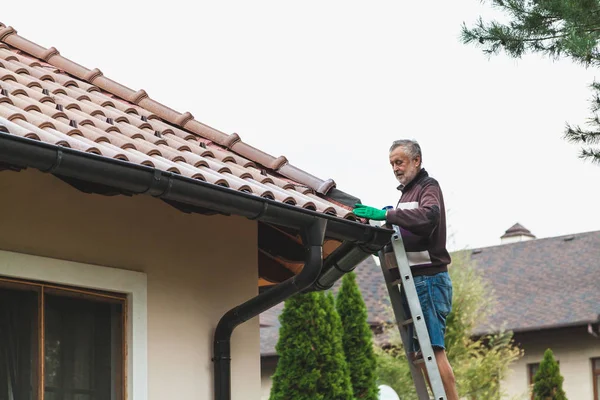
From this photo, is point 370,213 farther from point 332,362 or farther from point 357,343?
point 357,343

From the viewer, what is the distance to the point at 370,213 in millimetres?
6223

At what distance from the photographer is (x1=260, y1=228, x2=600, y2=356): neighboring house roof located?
25719 mm

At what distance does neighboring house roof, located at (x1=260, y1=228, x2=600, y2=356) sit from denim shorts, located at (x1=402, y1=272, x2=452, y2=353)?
17.4m

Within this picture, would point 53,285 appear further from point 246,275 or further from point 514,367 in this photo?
point 514,367

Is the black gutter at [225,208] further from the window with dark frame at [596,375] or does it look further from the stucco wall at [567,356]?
the window with dark frame at [596,375]

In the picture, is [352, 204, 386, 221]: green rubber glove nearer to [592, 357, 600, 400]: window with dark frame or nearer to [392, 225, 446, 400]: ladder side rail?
[392, 225, 446, 400]: ladder side rail

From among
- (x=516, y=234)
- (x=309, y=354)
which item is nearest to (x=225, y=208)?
(x=309, y=354)

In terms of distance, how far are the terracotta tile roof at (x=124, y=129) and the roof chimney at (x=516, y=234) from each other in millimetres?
26918

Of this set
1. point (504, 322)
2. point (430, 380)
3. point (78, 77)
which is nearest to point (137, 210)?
point (78, 77)

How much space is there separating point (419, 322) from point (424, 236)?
53 cm

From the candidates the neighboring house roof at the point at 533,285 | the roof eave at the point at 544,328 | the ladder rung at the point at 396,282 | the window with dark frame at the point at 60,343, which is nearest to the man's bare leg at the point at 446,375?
the ladder rung at the point at 396,282

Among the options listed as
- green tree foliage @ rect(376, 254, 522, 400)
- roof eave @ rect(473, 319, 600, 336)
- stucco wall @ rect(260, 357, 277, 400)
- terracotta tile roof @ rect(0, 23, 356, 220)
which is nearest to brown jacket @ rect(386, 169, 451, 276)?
terracotta tile roof @ rect(0, 23, 356, 220)

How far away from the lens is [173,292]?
6719mm

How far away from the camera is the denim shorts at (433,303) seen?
6152 millimetres
